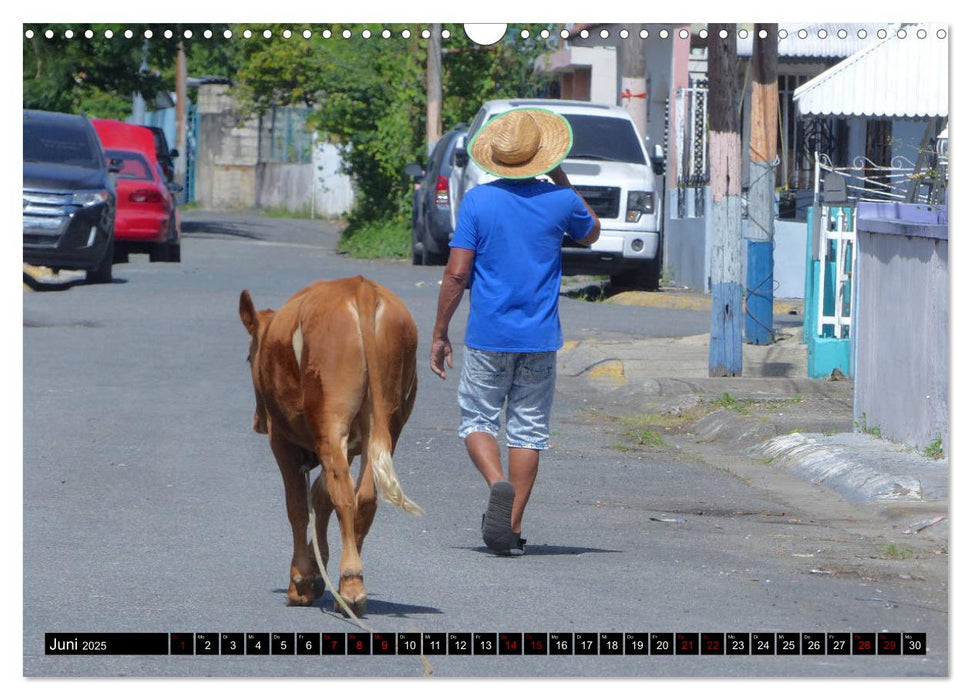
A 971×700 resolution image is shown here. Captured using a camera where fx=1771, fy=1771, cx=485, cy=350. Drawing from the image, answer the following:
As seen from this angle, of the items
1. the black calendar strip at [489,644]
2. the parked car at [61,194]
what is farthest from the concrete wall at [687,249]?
the black calendar strip at [489,644]

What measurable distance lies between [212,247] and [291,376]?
18.2m

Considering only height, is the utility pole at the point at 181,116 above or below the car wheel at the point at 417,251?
above

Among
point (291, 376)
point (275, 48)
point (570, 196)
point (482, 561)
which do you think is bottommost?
point (482, 561)

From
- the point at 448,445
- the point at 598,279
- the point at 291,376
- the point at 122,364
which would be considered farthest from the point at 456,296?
the point at 598,279

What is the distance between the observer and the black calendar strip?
388 centimetres

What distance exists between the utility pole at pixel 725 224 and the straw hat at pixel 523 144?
5.81m

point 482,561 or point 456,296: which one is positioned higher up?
point 456,296

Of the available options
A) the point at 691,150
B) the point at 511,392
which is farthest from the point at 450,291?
the point at 691,150

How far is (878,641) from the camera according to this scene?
13.2 feet

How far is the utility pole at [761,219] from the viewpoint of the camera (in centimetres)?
1359

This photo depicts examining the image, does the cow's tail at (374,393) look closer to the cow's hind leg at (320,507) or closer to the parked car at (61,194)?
the cow's hind leg at (320,507)

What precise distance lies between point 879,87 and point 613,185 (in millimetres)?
4185

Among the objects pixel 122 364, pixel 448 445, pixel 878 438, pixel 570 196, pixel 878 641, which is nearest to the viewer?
pixel 878 641

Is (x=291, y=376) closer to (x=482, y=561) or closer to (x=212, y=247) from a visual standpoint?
(x=482, y=561)
